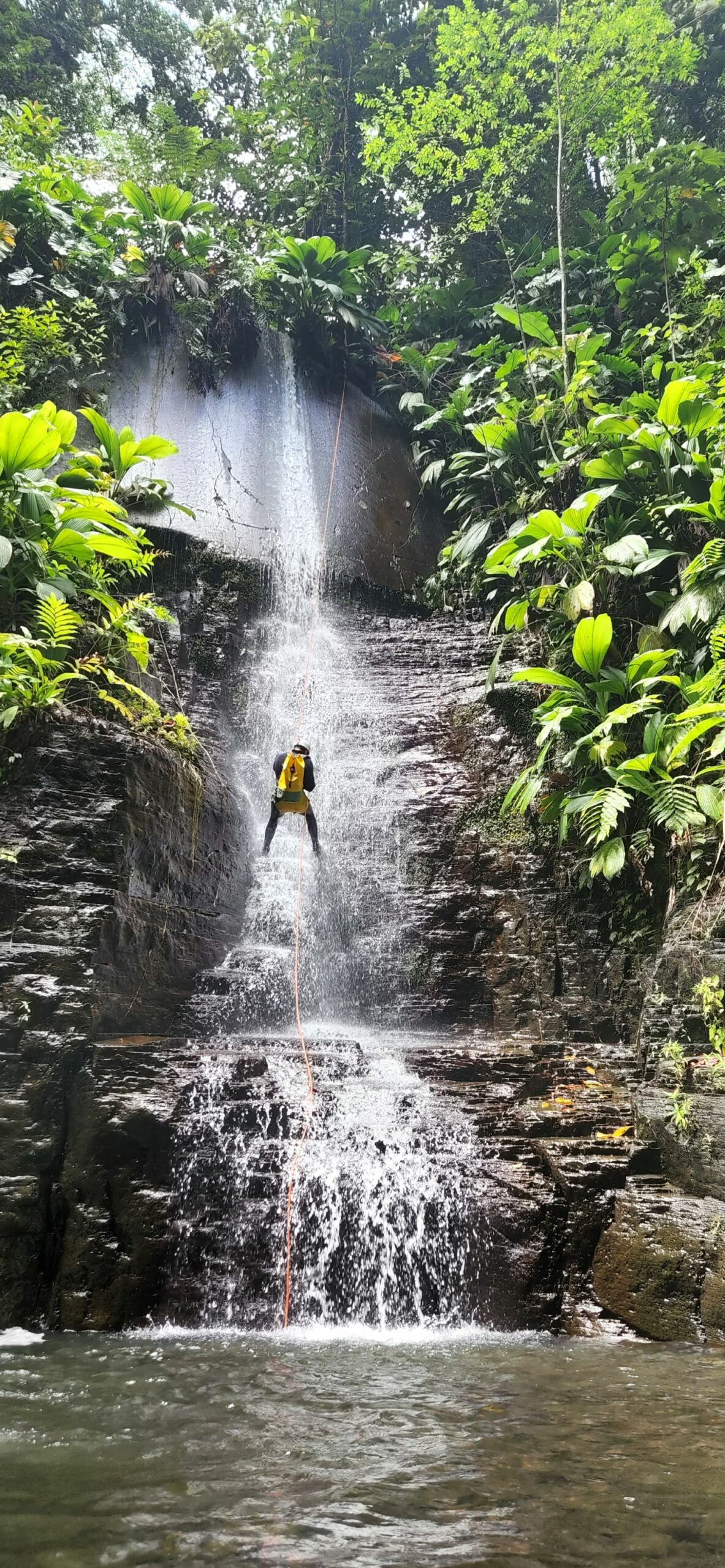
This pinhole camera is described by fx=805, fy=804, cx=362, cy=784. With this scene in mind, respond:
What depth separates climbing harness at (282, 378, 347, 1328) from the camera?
161 inches

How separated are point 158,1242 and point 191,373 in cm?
1040

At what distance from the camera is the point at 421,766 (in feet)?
25.4

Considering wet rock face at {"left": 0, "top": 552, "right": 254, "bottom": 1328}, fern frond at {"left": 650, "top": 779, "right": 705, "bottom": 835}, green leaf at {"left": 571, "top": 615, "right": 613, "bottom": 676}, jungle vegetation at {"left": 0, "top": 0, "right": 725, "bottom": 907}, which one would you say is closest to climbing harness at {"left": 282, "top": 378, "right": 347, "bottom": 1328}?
wet rock face at {"left": 0, "top": 552, "right": 254, "bottom": 1328}

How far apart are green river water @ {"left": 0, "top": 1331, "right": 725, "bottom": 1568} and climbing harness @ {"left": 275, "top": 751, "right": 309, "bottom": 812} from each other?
3532 millimetres

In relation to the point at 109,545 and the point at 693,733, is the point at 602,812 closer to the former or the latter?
the point at 693,733

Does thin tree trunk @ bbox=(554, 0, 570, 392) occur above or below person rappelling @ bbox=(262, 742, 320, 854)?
above

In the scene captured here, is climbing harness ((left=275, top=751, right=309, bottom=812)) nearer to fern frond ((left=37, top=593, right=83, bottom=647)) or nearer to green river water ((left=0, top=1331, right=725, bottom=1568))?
fern frond ((left=37, top=593, right=83, bottom=647))

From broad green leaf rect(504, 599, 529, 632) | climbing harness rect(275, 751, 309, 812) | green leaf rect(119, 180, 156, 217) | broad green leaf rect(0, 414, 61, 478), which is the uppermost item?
green leaf rect(119, 180, 156, 217)

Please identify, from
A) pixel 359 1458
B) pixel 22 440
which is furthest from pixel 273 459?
pixel 359 1458

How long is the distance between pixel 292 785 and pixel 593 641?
2469mm

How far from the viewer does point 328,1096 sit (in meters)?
4.69

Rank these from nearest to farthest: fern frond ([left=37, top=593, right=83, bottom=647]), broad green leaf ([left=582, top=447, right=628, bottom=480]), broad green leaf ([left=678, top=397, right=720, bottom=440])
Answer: fern frond ([left=37, top=593, right=83, bottom=647]) → broad green leaf ([left=678, top=397, right=720, bottom=440]) → broad green leaf ([left=582, top=447, right=628, bottom=480])

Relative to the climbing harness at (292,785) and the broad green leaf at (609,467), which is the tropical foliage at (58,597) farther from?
the broad green leaf at (609,467)

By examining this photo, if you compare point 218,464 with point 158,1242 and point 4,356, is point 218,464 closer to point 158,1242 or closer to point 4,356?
point 4,356
